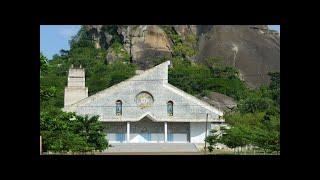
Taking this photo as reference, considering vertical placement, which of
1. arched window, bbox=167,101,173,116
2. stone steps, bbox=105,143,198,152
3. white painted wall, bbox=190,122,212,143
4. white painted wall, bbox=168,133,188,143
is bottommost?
stone steps, bbox=105,143,198,152

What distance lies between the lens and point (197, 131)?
17.2 metres

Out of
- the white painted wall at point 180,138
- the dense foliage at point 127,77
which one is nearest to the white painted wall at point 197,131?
the white painted wall at point 180,138

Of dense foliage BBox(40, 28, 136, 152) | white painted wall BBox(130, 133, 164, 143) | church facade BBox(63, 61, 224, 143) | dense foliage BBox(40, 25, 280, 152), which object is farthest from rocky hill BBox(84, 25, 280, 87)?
white painted wall BBox(130, 133, 164, 143)

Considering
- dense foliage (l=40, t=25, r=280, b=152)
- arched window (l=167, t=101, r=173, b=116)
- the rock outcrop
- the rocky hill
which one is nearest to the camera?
dense foliage (l=40, t=25, r=280, b=152)

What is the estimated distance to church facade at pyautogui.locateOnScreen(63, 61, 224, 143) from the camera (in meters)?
16.8

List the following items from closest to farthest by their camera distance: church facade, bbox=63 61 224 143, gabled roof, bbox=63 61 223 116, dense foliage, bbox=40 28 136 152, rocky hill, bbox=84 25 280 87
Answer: dense foliage, bbox=40 28 136 152, gabled roof, bbox=63 61 223 116, church facade, bbox=63 61 224 143, rocky hill, bbox=84 25 280 87

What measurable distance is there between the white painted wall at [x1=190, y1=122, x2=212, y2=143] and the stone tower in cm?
309

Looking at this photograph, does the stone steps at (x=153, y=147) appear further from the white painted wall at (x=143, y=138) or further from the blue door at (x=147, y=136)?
the blue door at (x=147, y=136)

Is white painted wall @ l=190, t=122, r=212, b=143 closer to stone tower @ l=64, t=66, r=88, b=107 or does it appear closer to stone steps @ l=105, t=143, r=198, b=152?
stone steps @ l=105, t=143, r=198, b=152

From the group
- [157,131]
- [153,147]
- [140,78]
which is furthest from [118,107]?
[153,147]

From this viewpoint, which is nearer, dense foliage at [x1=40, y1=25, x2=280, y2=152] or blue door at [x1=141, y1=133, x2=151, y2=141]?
dense foliage at [x1=40, y1=25, x2=280, y2=152]

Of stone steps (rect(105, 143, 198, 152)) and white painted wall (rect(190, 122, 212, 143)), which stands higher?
white painted wall (rect(190, 122, 212, 143))
